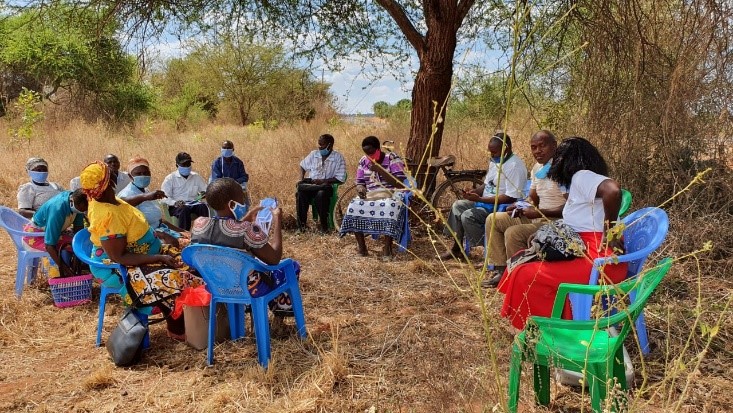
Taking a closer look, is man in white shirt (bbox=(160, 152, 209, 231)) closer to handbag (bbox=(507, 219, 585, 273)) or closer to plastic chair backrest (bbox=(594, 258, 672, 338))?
handbag (bbox=(507, 219, 585, 273))

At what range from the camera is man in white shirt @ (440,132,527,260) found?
479 cm

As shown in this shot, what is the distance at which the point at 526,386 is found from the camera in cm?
271

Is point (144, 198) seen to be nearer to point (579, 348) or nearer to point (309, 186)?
point (309, 186)

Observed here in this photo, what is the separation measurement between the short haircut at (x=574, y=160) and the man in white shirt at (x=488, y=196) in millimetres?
1182

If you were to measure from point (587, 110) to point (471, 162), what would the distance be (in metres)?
2.57

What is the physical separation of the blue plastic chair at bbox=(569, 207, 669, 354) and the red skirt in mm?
78

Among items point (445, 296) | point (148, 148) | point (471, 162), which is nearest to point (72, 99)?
point (148, 148)

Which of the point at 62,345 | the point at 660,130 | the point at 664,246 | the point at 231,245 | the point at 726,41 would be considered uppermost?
the point at 726,41

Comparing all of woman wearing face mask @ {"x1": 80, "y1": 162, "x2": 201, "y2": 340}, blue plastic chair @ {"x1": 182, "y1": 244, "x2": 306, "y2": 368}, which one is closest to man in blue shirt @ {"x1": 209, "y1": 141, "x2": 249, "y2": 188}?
woman wearing face mask @ {"x1": 80, "y1": 162, "x2": 201, "y2": 340}

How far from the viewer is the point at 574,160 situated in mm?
3340

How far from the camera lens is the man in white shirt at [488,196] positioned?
4789 mm

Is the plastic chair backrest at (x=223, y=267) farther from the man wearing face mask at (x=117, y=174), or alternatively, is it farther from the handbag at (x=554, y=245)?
the man wearing face mask at (x=117, y=174)

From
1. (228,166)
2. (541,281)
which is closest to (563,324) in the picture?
(541,281)

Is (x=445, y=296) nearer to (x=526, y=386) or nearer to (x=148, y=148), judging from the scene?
(x=526, y=386)
